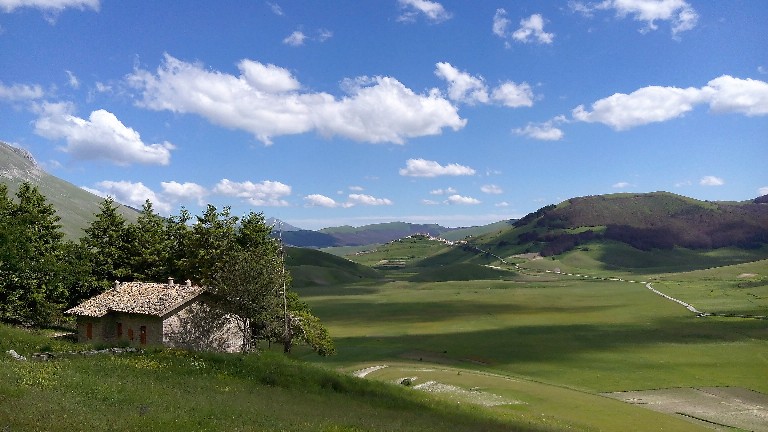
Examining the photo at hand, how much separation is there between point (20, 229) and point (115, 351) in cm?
3355

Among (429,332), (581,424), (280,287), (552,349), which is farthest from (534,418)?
(429,332)

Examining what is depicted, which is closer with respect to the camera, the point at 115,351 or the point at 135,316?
the point at 115,351

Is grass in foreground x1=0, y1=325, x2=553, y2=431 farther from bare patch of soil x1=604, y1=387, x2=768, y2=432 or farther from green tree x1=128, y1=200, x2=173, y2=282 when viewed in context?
green tree x1=128, y1=200, x2=173, y2=282

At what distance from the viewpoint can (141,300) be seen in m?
59.1

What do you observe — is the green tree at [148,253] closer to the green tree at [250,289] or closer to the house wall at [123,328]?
the house wall at [123,328]

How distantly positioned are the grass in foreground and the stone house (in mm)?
11518

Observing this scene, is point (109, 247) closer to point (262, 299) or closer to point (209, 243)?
point (209, 243)

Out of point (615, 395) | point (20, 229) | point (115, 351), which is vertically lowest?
point (615, 395)

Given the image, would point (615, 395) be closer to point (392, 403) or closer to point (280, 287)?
point (392, 403)

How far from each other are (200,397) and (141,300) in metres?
35.4

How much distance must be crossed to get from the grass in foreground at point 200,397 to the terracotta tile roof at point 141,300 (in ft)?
38.7

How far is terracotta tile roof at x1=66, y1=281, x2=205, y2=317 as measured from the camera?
56000 mm

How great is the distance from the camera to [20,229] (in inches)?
2539

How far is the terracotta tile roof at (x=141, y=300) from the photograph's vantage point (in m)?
56.0
